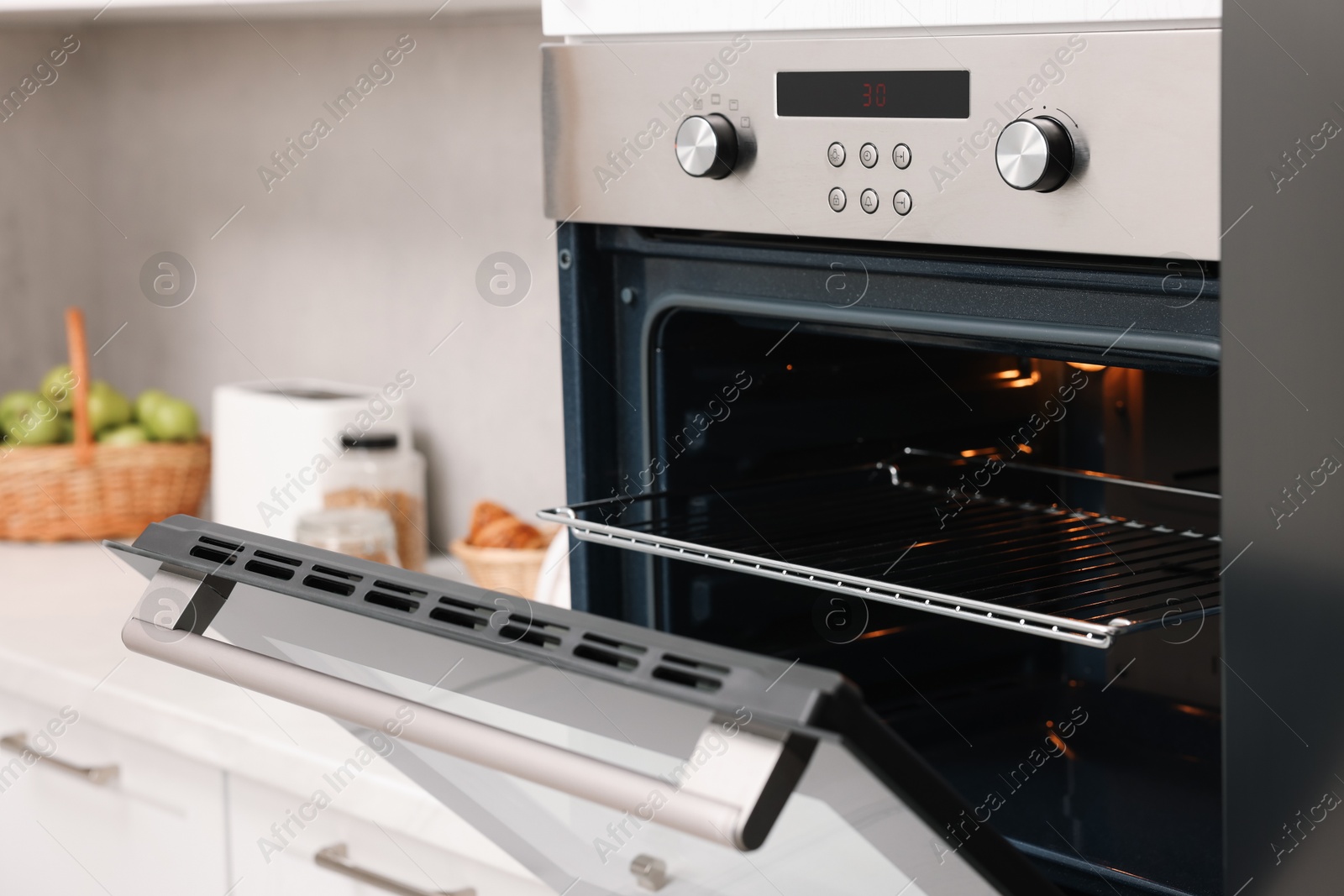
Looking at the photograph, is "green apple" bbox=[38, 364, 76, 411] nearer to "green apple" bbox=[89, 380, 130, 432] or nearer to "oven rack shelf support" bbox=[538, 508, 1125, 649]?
"green apple" bbox=[89, 380, 130, 432]

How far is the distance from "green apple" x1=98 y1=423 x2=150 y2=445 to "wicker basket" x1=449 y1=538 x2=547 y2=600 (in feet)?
2.11

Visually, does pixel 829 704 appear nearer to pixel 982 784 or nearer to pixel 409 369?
pixel 982 784

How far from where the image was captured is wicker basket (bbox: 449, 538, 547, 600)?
5.72 ft

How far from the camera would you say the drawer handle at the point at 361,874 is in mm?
1146

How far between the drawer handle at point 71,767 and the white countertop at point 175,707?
49mm

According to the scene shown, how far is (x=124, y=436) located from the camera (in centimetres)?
213

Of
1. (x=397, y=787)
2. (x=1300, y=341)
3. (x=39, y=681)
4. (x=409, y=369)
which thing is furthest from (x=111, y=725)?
(x=1300, y=341)

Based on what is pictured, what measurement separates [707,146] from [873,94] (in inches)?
4.5

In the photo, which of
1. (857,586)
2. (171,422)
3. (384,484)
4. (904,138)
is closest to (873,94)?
(904,138)

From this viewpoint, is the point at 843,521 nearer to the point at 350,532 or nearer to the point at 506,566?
the point at 506,566

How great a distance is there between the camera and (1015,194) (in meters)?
0.73

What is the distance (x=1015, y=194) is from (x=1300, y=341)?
16 centimetres

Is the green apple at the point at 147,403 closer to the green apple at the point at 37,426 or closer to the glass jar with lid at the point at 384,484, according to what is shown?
the green apple at the point at 37,426

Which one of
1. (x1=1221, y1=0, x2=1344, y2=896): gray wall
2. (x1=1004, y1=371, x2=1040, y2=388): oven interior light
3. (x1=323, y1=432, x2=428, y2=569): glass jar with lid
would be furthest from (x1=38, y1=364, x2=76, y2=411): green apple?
(x1=1221, y1=0, x2=1344, y2=896): gray wall
